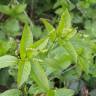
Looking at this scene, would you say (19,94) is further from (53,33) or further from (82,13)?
(82,13)

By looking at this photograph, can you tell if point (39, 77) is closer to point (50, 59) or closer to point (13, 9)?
point (50, 59)

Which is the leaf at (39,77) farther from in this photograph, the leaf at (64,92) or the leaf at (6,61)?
the leaf at (64,92)

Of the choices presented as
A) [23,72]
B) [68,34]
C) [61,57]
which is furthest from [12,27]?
[23,72]

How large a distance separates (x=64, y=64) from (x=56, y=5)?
0.59 meters

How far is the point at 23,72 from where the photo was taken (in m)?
1.21

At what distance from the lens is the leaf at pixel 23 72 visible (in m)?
1.18

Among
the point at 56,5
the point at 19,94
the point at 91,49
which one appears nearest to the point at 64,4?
the point at 56,5

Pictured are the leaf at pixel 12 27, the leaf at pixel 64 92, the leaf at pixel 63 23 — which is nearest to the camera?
the leaf at pixel 63 23

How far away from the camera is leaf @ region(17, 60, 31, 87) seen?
3.86 feet

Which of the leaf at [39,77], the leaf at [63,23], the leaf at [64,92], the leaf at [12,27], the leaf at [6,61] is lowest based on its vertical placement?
the leaf at [64,92]

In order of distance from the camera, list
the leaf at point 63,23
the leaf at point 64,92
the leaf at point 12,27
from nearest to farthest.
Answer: the leaf at point 63,23, the leaf at point 64,92, the leaf at point 12,27

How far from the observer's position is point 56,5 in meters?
2.01

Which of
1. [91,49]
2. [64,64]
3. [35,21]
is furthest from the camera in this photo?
[35,21]

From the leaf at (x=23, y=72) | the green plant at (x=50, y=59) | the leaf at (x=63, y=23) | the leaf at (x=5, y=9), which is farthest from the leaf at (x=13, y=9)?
the leaf at (x=23, y=72)
